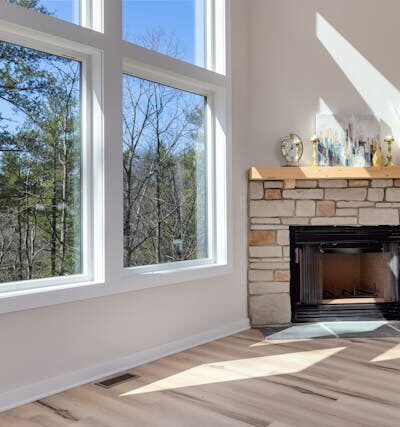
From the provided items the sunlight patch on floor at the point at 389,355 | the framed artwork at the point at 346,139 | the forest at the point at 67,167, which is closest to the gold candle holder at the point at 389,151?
the framed artwork at the point at 346,139

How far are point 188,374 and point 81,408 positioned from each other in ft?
2.37

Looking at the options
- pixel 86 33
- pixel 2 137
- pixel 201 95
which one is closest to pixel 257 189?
pixel 201 95

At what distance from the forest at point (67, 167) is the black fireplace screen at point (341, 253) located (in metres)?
1.01

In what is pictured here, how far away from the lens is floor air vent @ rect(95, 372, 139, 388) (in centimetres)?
282

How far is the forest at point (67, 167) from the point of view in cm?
269

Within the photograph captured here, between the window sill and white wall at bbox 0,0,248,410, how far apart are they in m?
0.04

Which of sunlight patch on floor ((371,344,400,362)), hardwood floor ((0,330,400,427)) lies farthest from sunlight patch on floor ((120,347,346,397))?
sunlight patch on floor ((371,344,400,362))

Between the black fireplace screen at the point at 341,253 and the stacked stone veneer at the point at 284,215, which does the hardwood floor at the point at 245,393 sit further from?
the black fireplace screen at the point at 341,253

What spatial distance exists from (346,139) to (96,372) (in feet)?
9.13

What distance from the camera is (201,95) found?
12.9 feet

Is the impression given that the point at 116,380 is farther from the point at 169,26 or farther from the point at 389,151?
the point at 389,151

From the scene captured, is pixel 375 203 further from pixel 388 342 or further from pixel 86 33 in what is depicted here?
pixel 86 33

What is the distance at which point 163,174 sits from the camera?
364cm

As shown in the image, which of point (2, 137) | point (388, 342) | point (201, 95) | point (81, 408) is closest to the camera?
point (81, 408)
